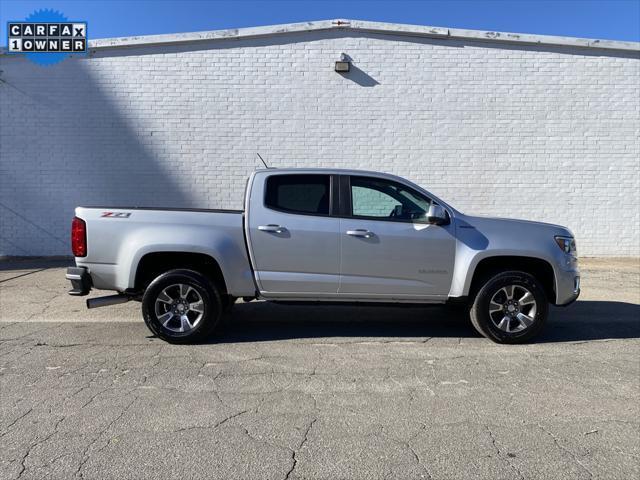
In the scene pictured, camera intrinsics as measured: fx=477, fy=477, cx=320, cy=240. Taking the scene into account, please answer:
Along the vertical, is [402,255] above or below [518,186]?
below

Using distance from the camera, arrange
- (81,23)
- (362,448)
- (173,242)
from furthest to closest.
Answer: (81,23) → (173,242) → (362,448)

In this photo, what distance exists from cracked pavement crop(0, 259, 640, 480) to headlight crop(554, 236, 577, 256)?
106 cm

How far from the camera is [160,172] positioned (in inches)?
440

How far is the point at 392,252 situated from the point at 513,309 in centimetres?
154

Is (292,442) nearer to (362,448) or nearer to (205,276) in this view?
(362,448)

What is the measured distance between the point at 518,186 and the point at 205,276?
8.72 m

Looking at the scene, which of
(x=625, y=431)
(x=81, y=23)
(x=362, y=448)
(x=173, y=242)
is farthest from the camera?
(x=81, y=23)

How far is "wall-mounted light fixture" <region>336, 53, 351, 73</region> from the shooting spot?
10945 millimetres

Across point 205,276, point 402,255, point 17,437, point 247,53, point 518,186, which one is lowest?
point 17,437

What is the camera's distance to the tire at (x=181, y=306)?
5219mm

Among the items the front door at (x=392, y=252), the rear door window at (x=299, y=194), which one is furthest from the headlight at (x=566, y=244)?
the rear door window at (x=299, y=194)

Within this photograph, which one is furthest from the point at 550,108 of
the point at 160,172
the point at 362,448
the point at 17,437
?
the point at 17,437

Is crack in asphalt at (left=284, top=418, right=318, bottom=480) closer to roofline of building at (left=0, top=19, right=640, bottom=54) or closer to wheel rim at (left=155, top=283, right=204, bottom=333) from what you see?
wheel rim at (left=155, top=283, right=204, bottom=333)

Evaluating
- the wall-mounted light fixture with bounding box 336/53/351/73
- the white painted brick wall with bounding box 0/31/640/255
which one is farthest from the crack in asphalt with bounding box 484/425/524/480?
the wall-mounted light fixture with bounding box 336/53/351/73
